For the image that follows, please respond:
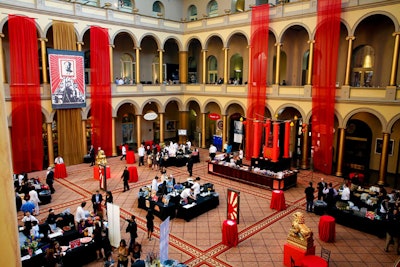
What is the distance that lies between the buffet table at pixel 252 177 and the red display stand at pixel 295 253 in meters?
6.81

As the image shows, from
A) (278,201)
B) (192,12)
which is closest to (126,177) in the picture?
(278,201)

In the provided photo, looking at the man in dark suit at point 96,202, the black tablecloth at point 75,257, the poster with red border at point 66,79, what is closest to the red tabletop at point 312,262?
the black tablecloth at point 75,257

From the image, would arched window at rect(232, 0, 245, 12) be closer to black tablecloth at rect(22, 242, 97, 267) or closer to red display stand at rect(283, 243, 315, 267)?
red display stand at rect(283, 243, 315, 267)

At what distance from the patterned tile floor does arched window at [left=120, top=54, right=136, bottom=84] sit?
436 inches

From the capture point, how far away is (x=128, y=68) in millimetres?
26375

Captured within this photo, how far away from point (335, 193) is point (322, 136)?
19.6 feet

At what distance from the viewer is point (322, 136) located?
19094 mm

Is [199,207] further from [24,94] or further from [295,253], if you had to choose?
[24,94]

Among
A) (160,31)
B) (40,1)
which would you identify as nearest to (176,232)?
(40,1)

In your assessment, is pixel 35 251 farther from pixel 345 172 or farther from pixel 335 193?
pixel 345 172

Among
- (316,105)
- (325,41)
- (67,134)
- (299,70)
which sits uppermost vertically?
(325,41)

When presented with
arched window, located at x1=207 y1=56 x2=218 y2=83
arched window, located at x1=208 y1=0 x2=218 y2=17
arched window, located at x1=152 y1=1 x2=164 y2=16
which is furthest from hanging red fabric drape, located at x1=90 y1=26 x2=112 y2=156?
arched window, located at x1=208 y1=0 x2=218 y2=17

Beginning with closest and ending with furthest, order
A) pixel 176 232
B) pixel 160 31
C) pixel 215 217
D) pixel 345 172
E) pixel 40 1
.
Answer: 1. pixel 176 232
2. pixel 215 217
3. pixel 40 1
4. pixel 345 172
5. pixel 160 31

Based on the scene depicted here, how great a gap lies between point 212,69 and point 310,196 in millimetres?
17662
